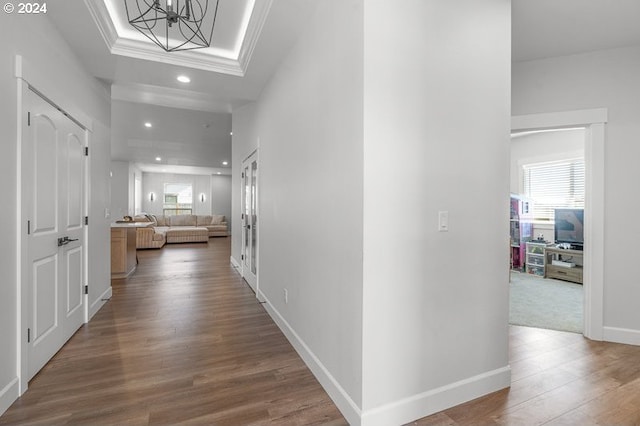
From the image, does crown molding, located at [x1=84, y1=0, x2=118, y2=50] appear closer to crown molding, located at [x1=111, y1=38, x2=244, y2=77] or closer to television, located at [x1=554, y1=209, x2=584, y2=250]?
crown molding, located at [x1=111, y1=38, x2=244, y2=77]

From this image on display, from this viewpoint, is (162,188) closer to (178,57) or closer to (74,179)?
(74,179)

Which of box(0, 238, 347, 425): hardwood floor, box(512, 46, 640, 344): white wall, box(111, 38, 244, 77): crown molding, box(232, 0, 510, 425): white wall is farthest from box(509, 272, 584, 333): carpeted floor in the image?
box(111, 38, 244, 77): crown molding

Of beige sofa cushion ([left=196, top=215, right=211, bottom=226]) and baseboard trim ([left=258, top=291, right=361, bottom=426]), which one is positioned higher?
beige sofa cushion ([left=196, top=215, right=211, bottom=226])

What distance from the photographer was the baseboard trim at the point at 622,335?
110 inches

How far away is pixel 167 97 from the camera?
15.1ft

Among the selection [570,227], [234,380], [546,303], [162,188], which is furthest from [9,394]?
[162,188]

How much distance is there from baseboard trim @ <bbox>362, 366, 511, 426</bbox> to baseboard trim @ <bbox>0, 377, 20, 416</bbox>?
214cm

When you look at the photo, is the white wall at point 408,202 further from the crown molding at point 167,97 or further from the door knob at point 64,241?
the crown molding at point 167,97

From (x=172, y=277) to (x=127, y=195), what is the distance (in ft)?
23.6

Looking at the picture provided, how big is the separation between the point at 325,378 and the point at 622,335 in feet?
9.53

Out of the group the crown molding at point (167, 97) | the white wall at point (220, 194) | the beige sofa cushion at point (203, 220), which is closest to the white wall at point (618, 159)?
the crown molding at point (167, 97)

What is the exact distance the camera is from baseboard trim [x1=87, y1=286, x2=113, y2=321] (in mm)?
3340

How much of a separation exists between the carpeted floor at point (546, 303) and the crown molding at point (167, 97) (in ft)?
16.5

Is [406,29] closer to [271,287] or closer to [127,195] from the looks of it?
[271,287]
